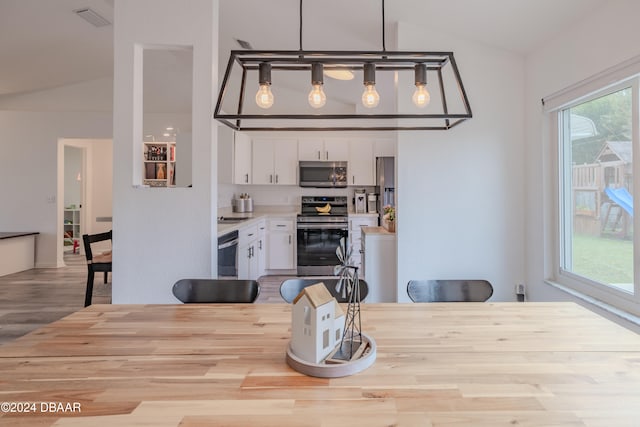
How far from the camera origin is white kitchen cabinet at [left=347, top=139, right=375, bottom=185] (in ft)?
18.1

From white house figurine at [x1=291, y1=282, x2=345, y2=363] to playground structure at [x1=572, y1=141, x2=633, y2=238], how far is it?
6.71 ft

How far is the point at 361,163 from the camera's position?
553 centimetres

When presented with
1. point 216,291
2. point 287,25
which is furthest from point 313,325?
point 287,25

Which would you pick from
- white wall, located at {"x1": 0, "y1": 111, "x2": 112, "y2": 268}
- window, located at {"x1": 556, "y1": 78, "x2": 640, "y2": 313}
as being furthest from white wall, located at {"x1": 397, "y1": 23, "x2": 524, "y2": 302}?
white wall, located at {"x1": 0, "y1": 111, "x2": 112, "y2": 268}

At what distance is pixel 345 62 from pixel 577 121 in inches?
79.3

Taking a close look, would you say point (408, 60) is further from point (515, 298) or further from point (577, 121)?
point (515, 298)

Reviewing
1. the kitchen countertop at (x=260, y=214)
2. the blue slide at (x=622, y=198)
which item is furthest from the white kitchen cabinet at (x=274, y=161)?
the blue slide at (x=622, y=198)

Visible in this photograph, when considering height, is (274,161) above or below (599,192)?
above

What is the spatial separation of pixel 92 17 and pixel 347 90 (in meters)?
3.13

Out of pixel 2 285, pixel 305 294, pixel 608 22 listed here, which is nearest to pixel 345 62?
pixel 305 294

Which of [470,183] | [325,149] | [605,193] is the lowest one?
[605,193]

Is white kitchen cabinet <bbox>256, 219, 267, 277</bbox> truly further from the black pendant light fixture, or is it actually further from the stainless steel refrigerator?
the stainless steel refrigerator

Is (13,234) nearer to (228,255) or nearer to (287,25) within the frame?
(228,255)

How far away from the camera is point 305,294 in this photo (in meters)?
1.03
